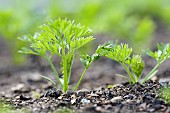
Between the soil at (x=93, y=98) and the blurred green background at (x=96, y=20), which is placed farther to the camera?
the blurred green background at (x=96, y=20)

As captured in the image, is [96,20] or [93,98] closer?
[93,98]

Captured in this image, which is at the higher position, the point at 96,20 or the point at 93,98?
the point at 96,20

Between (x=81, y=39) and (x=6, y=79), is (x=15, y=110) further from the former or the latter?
(x=6, y=79)

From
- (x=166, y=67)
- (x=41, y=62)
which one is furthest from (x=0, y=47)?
(x=166, y=67)

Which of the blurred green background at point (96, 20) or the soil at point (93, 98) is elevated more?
the blurred green background at point (96, 20)

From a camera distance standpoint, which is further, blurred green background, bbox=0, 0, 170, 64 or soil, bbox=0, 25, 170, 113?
blurred green background, bbox=0, 0, 170, 64

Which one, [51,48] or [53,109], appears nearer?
[53,109]

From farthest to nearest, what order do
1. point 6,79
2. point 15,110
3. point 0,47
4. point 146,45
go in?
point 0,47 → point 146,45 → point 6,79 → point 15,110

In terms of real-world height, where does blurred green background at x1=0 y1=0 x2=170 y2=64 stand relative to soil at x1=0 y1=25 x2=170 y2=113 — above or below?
above
